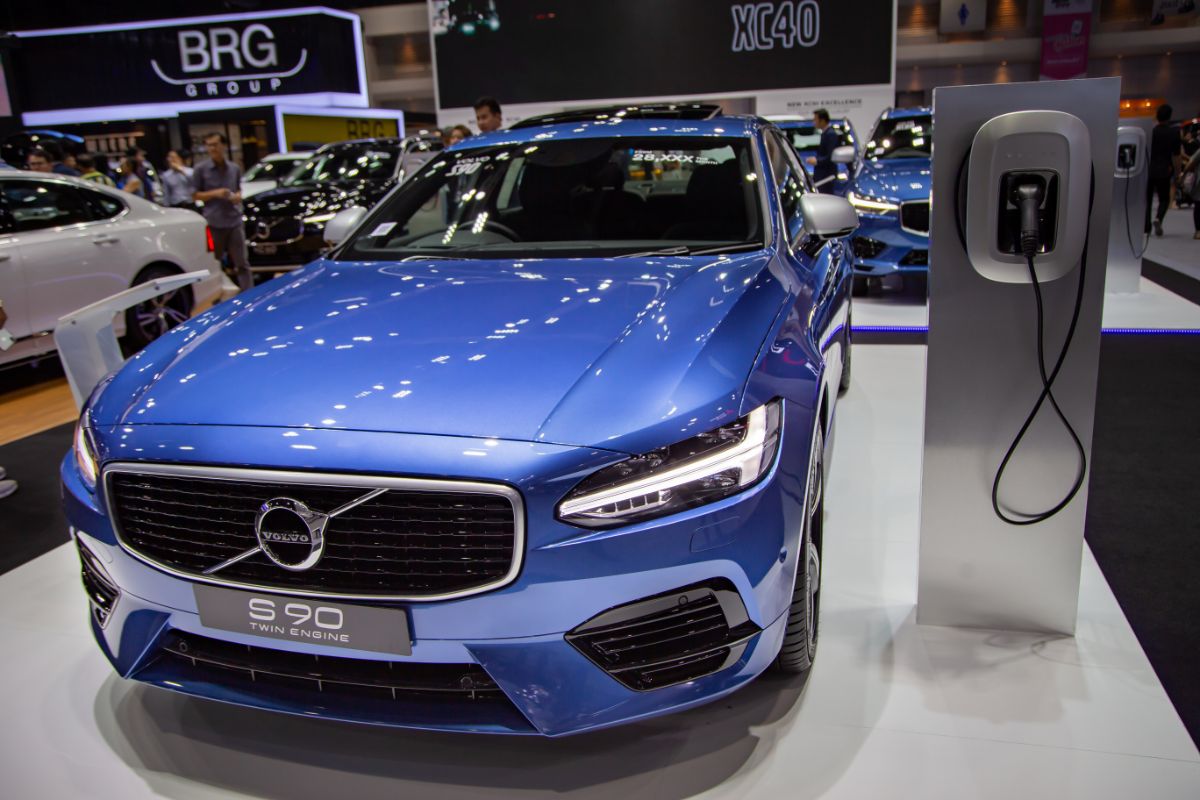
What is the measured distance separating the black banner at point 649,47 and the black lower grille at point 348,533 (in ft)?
49.5

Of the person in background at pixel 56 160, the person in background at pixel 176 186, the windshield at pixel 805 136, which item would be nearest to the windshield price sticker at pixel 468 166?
the person in background at pixel 56 160

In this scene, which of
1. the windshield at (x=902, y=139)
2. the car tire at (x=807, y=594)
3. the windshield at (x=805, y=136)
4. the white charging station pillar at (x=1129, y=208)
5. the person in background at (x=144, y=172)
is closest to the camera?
the car tire at (x=807, y=594)

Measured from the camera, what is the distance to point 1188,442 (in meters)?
3.76

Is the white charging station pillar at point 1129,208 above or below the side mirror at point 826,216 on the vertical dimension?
below

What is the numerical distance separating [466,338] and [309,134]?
17821mm

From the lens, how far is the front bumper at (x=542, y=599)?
1563 mm

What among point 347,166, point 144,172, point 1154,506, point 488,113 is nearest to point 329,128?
point 144,172

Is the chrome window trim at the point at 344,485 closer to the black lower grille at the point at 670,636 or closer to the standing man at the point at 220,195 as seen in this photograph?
the black lower grille at the point at 670,636

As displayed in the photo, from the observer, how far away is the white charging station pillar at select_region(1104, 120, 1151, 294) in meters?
6.63

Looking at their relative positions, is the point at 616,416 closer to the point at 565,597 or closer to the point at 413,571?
the point at 565,597

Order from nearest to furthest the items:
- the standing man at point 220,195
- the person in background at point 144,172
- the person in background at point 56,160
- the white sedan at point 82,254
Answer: the white sedan at point 82,254 < the person in background at point 56,160 < the standing man at point 220,195 < the person in background at point 144,172

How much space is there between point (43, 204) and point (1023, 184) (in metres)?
5.39

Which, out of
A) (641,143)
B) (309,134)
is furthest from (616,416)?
(309,134)

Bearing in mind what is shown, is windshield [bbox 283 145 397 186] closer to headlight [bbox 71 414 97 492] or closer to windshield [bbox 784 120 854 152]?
windshield [bbox 784 120 854 152]
